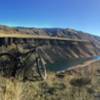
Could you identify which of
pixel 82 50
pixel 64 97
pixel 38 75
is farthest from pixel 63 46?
pixel 64 97

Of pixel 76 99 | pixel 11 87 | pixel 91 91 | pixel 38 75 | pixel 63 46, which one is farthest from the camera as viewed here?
pixel 63 46

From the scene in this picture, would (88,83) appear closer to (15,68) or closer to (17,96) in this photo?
(15,68)

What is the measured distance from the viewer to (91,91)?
10.5m

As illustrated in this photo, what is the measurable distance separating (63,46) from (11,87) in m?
70.0

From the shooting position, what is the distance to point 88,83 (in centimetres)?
1183

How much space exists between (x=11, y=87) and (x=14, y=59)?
6933 mm

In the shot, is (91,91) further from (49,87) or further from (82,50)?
(82,50)

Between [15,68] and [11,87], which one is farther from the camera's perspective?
[15,68]

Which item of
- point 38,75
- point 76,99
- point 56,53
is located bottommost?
point 76,99

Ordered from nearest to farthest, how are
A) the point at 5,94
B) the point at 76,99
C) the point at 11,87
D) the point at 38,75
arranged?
the point at 5,94
the point at 11,87
the point at 76,99
the point at 38,75

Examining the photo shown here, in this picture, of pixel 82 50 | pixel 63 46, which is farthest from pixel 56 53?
pixel 82 50

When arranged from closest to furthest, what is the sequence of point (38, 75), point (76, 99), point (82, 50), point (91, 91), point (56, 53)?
point (76, 99), point (91, 91), point (38, 75), point (56, 53), point (82, 50)

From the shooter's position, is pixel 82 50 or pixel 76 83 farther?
pixel 82 50

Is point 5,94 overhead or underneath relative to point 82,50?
underneath
